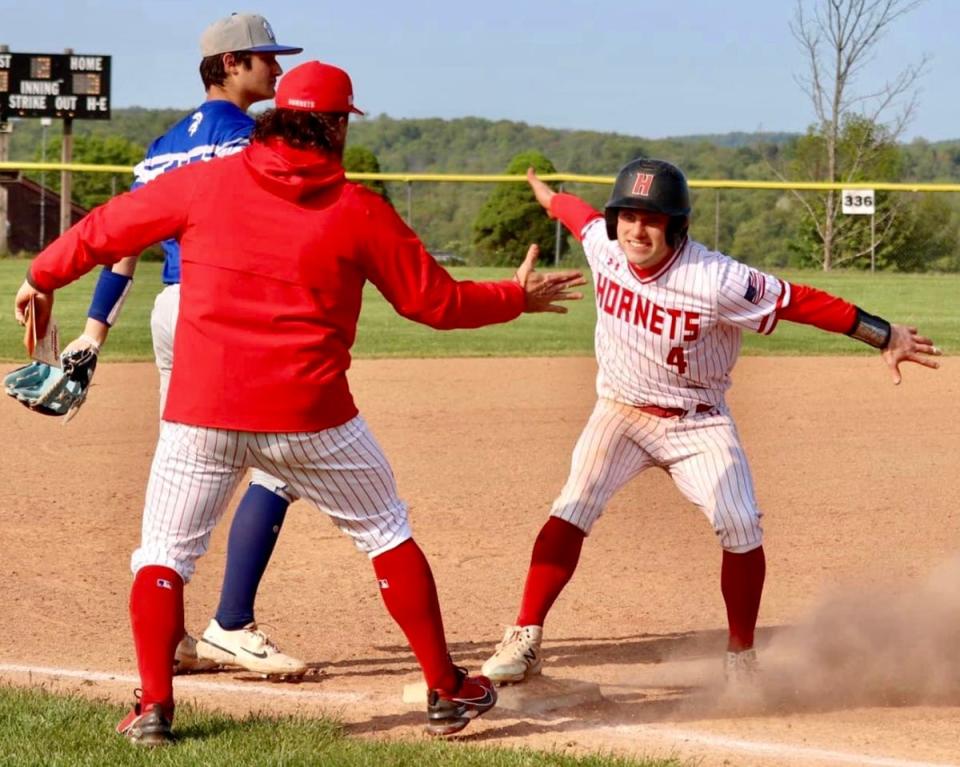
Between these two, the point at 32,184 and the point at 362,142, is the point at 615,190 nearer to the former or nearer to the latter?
the point at 32,184

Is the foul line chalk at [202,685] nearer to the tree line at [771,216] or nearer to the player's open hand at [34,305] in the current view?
the player's open hand at [34,305]

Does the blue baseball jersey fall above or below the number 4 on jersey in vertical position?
above

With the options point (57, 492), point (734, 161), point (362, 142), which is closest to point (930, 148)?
point (734, 161)

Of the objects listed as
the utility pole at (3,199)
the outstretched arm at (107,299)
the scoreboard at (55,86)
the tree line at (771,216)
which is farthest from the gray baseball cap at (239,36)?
the scoreboard at (55,86)

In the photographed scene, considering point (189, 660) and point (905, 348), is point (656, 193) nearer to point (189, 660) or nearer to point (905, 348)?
point (905, 348)

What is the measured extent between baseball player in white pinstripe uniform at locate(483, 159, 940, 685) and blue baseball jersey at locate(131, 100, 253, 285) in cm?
105

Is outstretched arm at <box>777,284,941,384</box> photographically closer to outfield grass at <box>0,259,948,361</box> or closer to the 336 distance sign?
outfield grass at <box>0,259,948,361</box>

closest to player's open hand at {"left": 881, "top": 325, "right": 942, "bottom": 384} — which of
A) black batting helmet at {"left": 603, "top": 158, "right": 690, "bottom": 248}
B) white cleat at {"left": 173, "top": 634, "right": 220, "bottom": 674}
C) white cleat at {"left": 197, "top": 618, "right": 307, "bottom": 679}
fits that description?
black batting helmet at {"left": 603, "top": 158, "right": 690, "bottom": 248}

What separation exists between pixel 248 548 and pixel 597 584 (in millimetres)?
1711

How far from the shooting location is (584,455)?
13.9 ft

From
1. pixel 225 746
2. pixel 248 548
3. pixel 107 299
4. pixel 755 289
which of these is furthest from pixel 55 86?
pixel 225 746

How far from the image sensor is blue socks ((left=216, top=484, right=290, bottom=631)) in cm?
416

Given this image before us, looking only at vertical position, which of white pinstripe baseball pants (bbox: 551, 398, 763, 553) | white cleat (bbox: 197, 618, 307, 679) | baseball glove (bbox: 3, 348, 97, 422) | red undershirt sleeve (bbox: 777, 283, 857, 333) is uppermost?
red undershirt sleeve (bbox: 777, 283, 857, 333)

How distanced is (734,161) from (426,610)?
6552 cm
